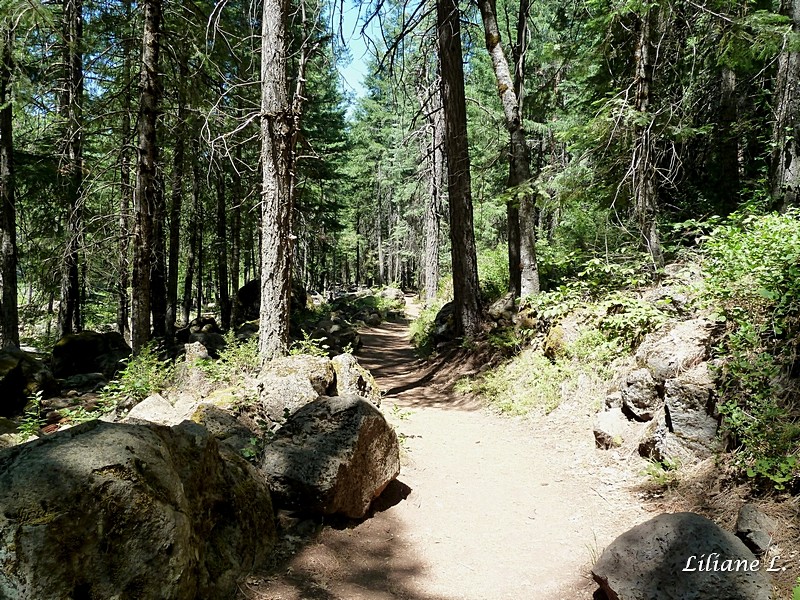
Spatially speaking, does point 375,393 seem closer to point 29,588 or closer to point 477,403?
point 477,403

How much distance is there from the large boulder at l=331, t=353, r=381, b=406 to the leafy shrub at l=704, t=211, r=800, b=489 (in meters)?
4.44

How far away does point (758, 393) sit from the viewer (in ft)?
13.6

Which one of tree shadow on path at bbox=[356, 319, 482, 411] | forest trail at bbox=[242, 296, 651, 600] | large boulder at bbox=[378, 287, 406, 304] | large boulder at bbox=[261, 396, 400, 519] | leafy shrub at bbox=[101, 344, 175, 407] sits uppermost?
large boulder at bbox=[378, 287, 406, 304]

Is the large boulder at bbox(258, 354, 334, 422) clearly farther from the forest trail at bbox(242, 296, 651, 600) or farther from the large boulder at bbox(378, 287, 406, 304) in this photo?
the large boulder at bbox(378, 287, 406, 304)

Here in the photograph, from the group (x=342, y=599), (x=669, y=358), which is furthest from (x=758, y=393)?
(x=342, y=599)

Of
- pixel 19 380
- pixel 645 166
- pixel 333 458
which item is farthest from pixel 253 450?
pixel 645 166

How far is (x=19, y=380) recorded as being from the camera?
8.80 meters

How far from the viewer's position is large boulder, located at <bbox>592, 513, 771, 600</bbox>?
106 inches

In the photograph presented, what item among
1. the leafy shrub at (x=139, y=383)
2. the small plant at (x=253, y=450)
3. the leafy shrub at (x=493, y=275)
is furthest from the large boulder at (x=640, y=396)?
the leafy shrub at (x=493, y=275)

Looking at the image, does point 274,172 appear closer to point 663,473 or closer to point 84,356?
point 663,473

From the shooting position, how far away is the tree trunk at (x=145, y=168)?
8172mm

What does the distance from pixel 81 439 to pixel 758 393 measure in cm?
509

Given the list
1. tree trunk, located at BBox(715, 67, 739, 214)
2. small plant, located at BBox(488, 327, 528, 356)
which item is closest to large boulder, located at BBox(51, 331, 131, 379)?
small plant, located at BBox(488, 327, 528, 356)

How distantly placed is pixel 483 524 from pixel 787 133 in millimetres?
7899
